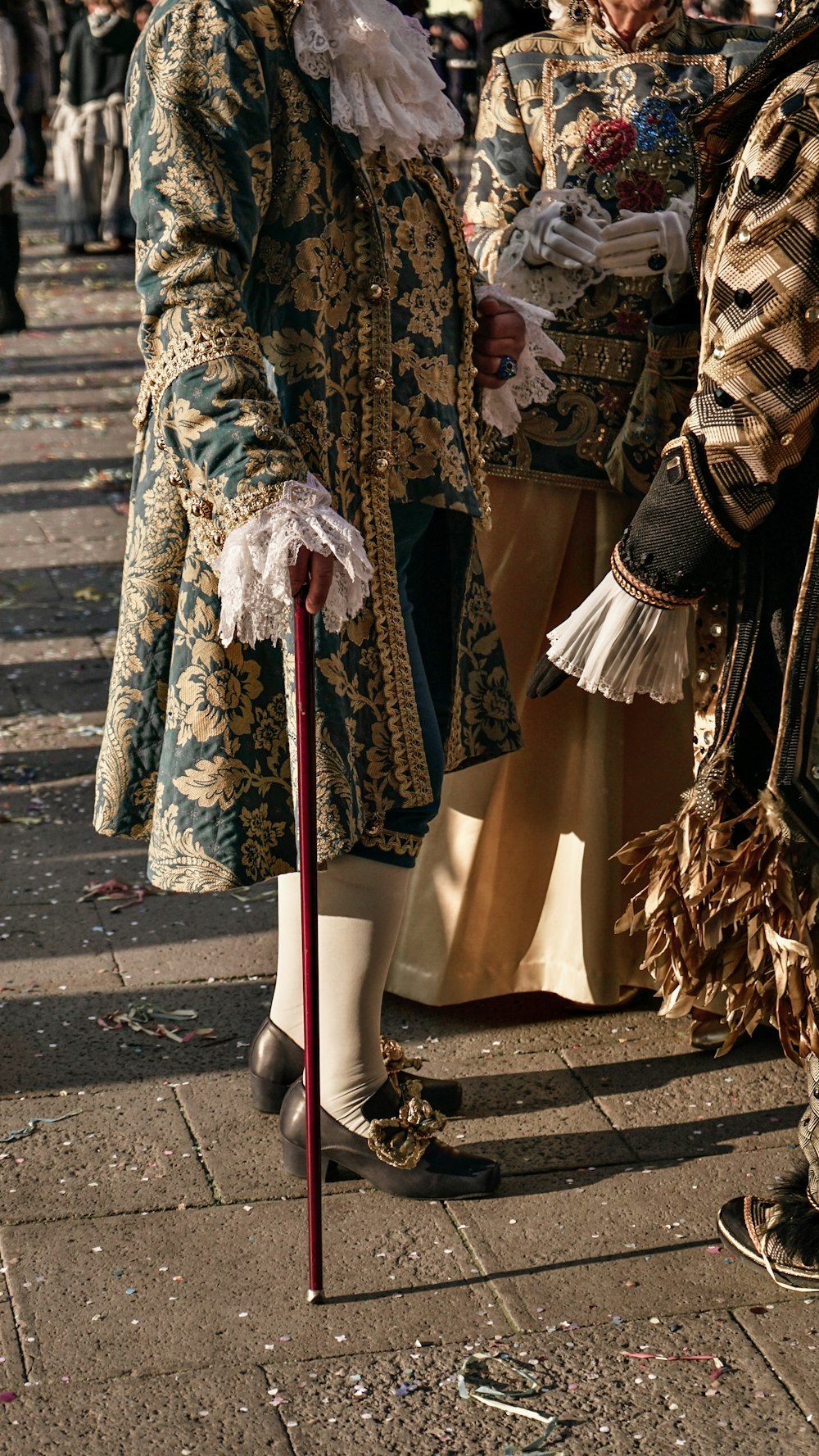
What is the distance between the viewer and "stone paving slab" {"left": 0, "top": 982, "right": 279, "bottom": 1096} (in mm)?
3002

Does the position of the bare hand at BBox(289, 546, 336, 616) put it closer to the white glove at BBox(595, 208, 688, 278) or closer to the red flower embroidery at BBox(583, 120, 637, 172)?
the white glove at BBox(595, 208, 688, 278)

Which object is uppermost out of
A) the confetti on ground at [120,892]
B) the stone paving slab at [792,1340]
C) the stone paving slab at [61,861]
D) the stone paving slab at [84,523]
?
the stone paving slab at [792,1340]

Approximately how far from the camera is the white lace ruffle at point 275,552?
2.03 m

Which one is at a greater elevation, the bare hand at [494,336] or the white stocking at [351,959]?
the bare hand at [494,336]

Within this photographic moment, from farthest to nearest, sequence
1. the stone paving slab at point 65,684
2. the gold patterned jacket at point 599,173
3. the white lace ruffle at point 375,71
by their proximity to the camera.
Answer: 1. the stone paving slab at point 65,684
2. the gold patterned jacket at point 599,173
3. the white lace ruffle at point 375,71

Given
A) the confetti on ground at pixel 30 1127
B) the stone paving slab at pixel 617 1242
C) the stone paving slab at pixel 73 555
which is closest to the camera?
the stone paving slab at pixel 617 1242

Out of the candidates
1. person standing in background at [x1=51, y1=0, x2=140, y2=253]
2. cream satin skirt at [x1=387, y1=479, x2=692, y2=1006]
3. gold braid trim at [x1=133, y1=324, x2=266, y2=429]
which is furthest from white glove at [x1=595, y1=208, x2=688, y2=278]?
person standing in background at [x1=51, y1=0, x2=140, y2=253]

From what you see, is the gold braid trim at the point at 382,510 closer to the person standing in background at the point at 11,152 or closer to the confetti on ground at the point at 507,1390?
the confetti on ground at the point at 507,1390

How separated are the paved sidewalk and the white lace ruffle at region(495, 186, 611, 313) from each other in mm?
1373

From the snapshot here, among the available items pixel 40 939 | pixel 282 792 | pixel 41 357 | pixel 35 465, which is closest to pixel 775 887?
pixel 282 792

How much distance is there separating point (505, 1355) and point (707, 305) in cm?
144

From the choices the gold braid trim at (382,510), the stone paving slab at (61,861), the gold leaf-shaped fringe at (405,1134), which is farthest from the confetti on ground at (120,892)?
the gold braid trim at (382,510)

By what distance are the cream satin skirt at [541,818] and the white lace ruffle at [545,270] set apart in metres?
0.37

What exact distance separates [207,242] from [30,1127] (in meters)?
1.52
